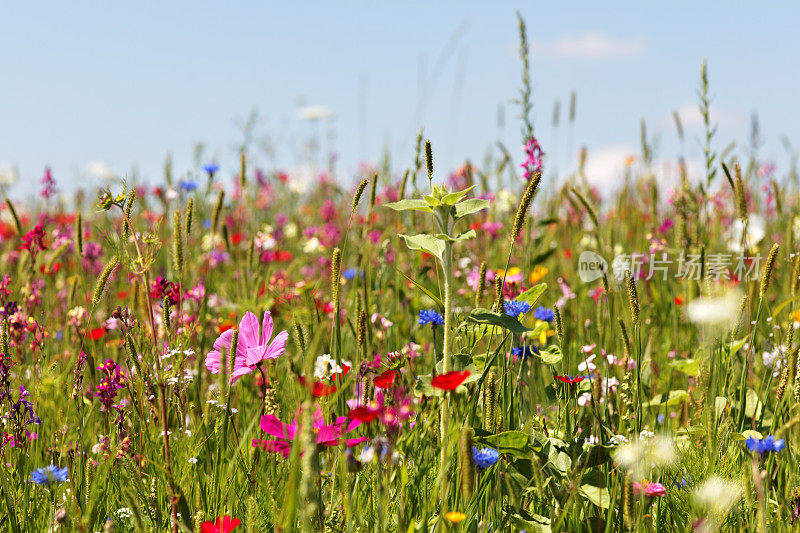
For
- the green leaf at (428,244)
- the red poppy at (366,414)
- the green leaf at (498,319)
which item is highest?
the green leaf at (428,244)

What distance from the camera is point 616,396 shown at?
5.76ft

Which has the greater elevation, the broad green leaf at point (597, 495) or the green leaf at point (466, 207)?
the green leaf at point (466, 207)

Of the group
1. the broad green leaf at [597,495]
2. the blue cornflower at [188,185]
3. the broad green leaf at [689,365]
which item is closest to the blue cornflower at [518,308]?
the broad green leaf at [597,495]

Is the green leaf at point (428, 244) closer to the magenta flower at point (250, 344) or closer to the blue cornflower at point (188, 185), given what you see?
the magenta flower at point (250, 344)

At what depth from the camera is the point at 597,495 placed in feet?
4.46

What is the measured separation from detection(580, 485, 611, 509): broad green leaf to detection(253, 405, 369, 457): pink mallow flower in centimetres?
47

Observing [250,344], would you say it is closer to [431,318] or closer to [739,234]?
[431,318]

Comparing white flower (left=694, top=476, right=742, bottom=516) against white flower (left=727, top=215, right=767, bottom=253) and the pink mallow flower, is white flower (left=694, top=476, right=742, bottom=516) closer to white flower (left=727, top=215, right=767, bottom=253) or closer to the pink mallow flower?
the pink mallow flower

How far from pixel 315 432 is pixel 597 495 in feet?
1.91

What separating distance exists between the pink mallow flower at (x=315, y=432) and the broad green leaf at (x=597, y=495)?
0.47 metres

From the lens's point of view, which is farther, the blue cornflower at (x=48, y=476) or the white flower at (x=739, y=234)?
the white flower at (x=739, y=234)

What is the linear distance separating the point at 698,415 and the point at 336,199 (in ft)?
17.6

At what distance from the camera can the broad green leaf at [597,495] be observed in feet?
4.36

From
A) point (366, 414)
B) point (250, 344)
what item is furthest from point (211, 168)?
point (366, 414)
